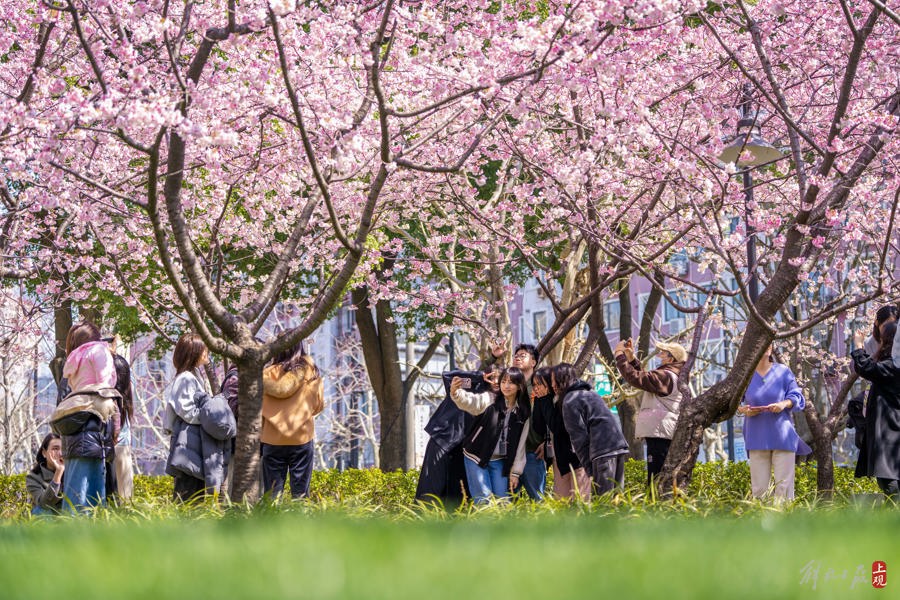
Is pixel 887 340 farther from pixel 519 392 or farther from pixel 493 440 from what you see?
pixel 493 440

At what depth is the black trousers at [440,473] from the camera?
29.3 ft

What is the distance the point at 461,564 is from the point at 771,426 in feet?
23.3

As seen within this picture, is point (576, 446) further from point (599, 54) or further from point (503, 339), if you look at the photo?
point (503, 339)

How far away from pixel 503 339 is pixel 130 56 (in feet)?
29.9

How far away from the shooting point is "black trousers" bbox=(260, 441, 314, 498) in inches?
349

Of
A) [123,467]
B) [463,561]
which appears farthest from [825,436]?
[463,561]

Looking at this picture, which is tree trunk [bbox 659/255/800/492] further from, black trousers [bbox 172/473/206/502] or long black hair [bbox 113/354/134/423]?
long black hair [bbox 113/354/134/423]

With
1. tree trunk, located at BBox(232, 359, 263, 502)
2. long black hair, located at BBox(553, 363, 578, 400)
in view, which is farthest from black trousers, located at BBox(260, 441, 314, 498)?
long black hair, located at BBox(553, 363, 578, 400)

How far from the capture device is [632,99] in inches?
329

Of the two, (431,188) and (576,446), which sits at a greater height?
(431,188)

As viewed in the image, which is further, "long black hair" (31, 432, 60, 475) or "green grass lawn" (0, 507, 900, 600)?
"long black hair" (31, 432, 60, 475)

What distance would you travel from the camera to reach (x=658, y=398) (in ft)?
31.3

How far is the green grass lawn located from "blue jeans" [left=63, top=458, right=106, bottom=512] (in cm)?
519

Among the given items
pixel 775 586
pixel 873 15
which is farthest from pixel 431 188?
pixel 775 586
